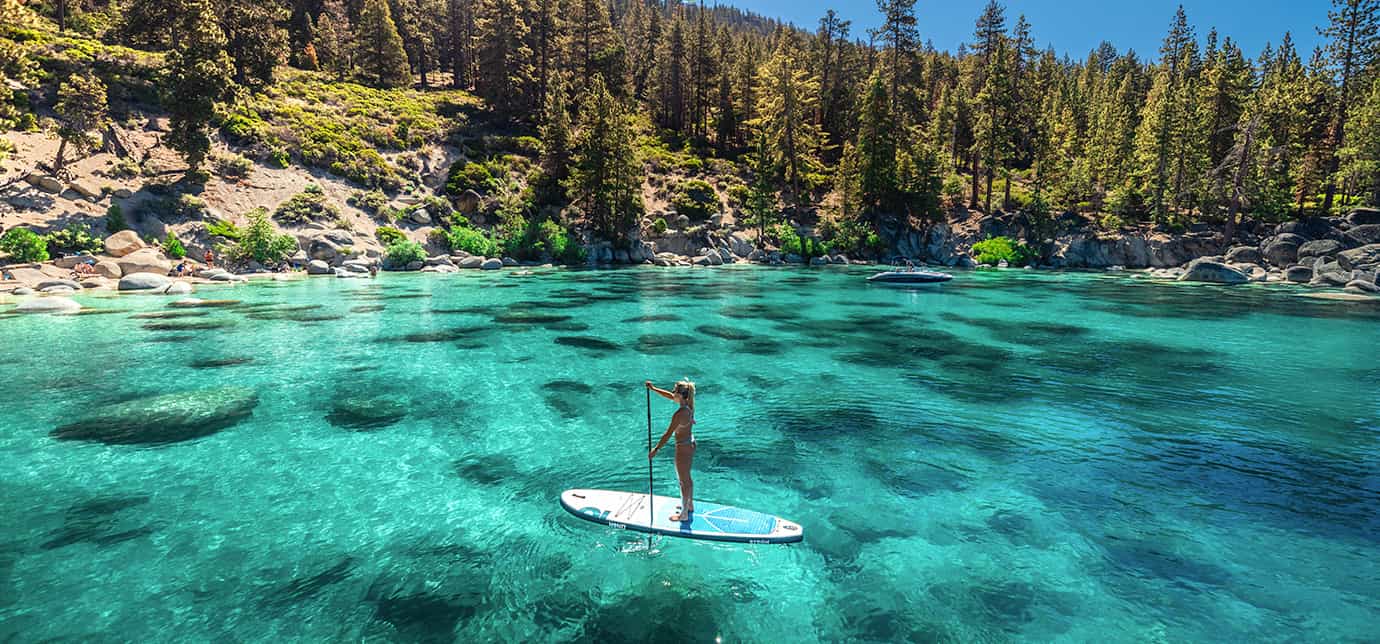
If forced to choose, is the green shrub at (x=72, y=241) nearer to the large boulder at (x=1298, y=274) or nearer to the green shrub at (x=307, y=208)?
the green shrub at (x=307, y=208)

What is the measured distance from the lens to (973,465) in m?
11.1

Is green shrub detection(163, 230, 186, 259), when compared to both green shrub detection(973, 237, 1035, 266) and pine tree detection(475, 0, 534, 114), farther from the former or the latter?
green shrub detection(973, 237, 1035, 266)

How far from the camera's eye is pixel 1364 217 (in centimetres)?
5159

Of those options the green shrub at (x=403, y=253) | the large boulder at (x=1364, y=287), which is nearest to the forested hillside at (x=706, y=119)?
the green shrub at (x=403, y=253)

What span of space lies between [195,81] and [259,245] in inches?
561

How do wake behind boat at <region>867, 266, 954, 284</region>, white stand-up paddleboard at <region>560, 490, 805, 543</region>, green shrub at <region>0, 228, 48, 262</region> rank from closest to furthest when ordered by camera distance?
white stand-up paddleboard at <region>560, 490, 805, 543</region> → green shrub at <region>0, 228, 48, 262</region> → wake behind boat at <region>867, 266, 954, 284</region>

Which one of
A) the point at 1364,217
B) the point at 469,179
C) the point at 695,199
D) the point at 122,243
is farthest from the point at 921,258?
the point at 122,243

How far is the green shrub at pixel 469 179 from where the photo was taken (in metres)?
63.1

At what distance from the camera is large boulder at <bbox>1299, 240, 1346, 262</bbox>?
160 ft

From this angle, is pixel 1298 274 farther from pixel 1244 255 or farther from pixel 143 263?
pixel 143 263

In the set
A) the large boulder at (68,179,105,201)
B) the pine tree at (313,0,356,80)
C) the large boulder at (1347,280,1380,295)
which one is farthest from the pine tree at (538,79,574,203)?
the large boulder at (1347,280,1380,295)

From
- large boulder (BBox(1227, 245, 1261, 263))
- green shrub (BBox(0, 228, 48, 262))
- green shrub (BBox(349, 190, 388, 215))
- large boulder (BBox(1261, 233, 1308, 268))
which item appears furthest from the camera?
green shrub (BBox(349, 190, 388, 215))

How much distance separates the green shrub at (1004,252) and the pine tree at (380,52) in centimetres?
8406

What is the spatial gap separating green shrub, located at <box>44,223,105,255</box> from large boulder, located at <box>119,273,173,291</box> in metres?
5.66
